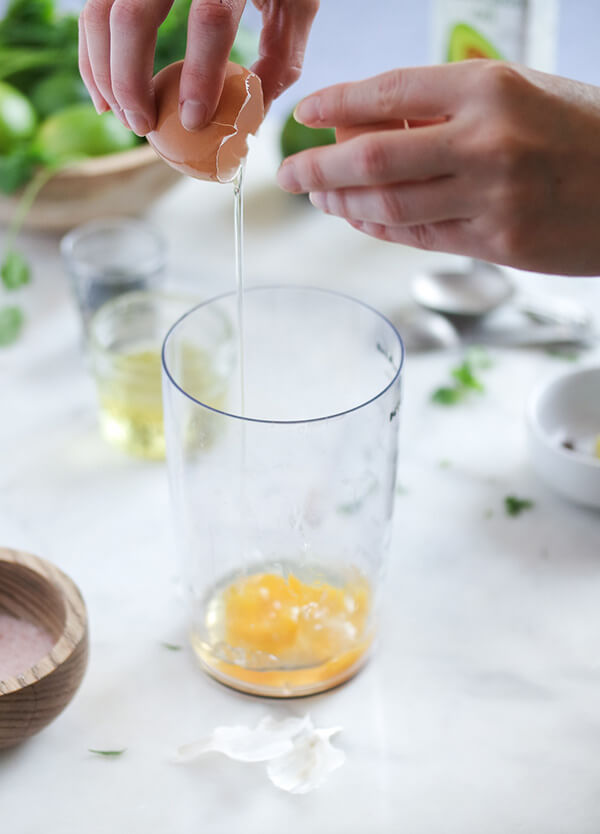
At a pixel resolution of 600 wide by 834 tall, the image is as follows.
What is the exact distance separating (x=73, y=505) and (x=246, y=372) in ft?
0.77

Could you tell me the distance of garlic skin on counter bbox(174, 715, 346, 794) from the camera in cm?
71

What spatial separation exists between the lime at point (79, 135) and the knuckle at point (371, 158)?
823 mm

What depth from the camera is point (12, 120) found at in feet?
4.43

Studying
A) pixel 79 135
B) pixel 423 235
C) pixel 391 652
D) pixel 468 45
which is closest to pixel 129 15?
pixel 423 235

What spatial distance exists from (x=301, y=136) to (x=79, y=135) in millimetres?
330

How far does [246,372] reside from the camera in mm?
1000

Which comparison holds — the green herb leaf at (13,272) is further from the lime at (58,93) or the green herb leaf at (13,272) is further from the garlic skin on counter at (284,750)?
the garlic skin on counter at (284,750)

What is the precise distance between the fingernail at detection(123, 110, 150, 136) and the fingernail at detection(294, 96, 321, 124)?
0.42 feet

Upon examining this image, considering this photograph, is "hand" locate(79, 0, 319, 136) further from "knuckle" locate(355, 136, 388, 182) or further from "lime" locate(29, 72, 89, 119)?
"lime" locate(29, 72, 89, 119)

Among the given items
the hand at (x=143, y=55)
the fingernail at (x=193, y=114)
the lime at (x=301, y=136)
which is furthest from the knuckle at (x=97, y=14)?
the lime at (x=301, y=136)

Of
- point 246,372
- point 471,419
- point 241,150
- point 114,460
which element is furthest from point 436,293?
point 241,150

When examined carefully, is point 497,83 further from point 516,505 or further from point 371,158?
point 516,505

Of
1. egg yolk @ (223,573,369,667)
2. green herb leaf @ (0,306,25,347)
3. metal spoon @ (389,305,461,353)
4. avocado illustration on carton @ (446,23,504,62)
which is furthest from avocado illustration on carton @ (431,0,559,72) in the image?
egg yolk @ (223,573,369,667)

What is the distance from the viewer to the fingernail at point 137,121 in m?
0.70
